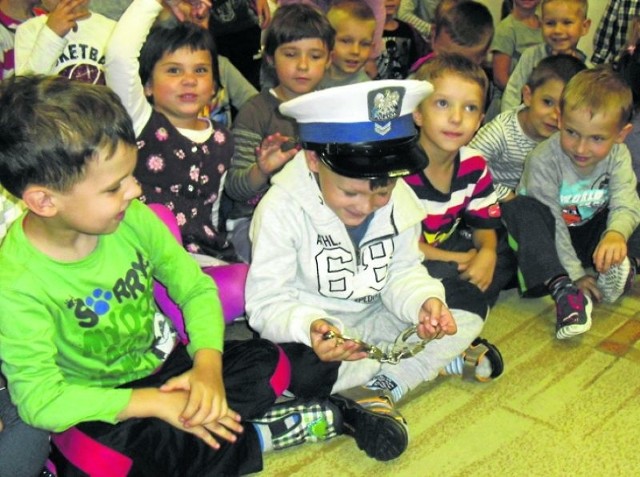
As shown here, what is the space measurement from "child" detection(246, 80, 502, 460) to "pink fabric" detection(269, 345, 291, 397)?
41 millimetres

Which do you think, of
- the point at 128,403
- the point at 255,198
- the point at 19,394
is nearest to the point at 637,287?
Result: the point at 255,198

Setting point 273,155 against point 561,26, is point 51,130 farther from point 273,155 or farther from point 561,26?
point 561,26

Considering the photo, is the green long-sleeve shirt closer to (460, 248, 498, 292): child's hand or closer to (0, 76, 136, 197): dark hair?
(0, 76, 136, 197): dark hair

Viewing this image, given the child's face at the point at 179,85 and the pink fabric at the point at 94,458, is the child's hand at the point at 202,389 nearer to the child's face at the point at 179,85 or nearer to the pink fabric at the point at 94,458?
the pink fabric at the point at 94,458

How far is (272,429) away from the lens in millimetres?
1442

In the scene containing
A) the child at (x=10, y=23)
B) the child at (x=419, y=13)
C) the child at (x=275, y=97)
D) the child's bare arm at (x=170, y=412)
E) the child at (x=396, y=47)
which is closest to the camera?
the child's bare arm at (x=170, y=412)

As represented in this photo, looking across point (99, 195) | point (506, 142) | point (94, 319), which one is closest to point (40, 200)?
point (99, 195)

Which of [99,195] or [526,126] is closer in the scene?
[99,195]

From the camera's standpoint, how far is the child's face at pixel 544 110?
2266mm

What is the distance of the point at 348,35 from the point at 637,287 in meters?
1.30

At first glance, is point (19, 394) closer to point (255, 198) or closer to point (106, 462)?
point (106, 462)

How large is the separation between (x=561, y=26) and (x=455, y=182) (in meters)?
1.45

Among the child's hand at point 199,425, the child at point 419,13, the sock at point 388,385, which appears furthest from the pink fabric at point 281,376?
the child at point 419,13

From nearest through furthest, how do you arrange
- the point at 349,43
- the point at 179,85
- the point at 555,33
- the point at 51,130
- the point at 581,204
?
1. the point at 51,130
2. the point at 179,85
3. the point at 581,204
4. the point at 349,43
5. the point at 555,33
